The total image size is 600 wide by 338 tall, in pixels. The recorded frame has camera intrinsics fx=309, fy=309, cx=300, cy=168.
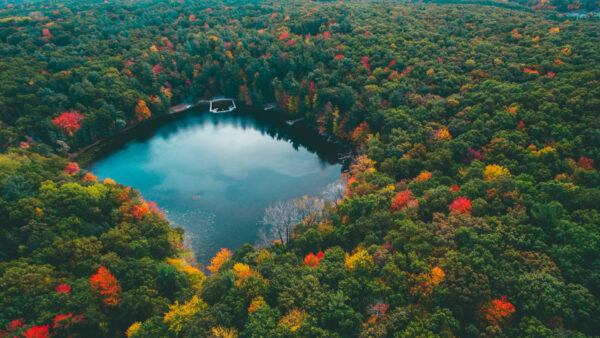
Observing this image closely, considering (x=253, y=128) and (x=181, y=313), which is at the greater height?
(x=253, y=128)

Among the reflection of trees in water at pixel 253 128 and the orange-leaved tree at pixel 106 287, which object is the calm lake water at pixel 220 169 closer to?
the reflection of trees in water at pixel 253 128

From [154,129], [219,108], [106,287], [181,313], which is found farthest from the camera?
[219,108]

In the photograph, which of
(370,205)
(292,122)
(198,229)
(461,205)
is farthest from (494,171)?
(292,122)

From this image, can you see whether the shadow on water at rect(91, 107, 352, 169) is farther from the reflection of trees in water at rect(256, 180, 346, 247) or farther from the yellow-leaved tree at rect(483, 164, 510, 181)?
the yellow-leaved tree at rect(483, 164, 510, 181)

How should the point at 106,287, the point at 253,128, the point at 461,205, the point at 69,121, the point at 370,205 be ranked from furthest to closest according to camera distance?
the point at 253,128, the point at 69,121, the point at 370,205, the point at 461,205, the point at 106,287

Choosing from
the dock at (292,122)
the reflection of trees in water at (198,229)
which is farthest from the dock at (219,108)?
the reflection of trees in water at (198,229)

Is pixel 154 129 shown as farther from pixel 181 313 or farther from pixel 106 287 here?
pixel 181 313
